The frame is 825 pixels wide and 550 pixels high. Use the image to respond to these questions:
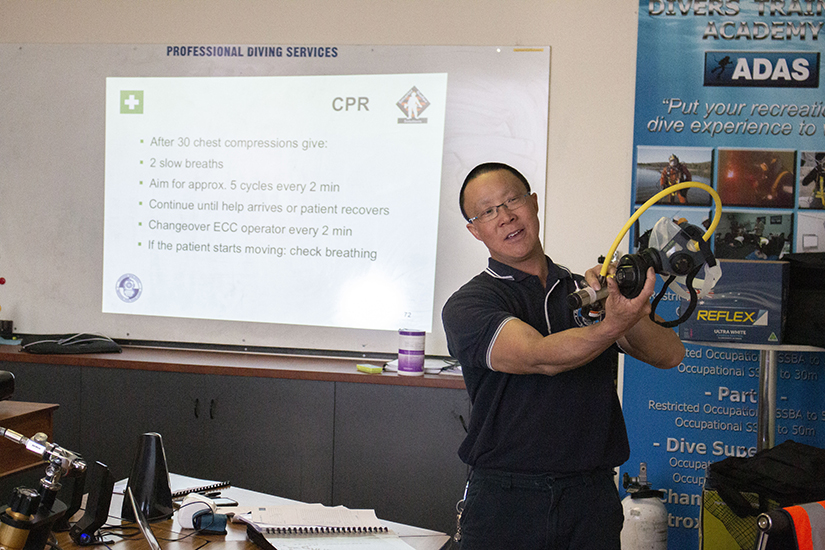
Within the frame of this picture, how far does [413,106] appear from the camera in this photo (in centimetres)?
340

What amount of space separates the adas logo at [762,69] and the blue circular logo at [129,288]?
2972 millimetres

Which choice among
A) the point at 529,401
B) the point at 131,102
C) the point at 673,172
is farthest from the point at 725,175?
the point at 131,102

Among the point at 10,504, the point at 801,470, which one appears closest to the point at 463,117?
the point at 801,470

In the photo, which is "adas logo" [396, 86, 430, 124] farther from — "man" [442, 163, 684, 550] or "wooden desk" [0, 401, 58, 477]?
"wooden desk" [0, 401, 58, 477]

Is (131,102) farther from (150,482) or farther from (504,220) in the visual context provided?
(504,220)

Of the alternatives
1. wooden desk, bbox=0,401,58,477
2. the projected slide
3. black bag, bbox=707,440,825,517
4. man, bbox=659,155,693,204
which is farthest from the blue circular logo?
black bag, bbox=707,440,825,517

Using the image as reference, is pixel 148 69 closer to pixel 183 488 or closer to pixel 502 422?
pixel 183 488

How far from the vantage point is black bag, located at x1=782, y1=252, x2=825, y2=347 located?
106 inches

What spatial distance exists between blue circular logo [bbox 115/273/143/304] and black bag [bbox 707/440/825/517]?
2.83 m

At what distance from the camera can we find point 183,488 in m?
1.96

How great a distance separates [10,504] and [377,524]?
91 cm

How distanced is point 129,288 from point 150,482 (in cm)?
218

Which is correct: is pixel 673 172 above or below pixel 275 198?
above

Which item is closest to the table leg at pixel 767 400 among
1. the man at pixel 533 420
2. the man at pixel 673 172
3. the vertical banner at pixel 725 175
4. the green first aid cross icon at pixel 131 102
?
the vertical banner at pixel 725 175
